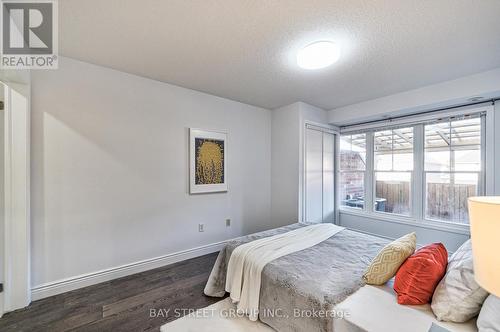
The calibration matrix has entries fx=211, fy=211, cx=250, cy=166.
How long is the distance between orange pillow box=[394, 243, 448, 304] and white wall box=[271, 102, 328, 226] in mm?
2278

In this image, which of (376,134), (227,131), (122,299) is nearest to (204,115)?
(227,131)

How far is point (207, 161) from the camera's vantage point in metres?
3.30

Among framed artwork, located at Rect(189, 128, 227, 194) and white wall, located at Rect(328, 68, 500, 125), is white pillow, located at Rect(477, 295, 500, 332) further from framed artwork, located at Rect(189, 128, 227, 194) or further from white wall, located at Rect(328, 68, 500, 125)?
framed artwork, located at Rect(189, 128, 227, 194)

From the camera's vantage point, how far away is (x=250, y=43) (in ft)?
6.63

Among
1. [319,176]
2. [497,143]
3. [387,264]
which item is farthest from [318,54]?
[497,143]

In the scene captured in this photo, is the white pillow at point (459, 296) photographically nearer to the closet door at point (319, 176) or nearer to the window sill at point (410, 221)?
the window sill at point (410, 221)

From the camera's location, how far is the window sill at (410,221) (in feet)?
9.85

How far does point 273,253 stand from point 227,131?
221cm

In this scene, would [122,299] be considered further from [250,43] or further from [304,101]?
[304,101]

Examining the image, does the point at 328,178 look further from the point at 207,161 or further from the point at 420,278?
the point at 420,278

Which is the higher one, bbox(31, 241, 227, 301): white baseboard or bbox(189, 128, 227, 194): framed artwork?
bbox(189, 128, 227, 194): framed artwork

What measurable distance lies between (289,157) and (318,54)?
2044 millimetres
